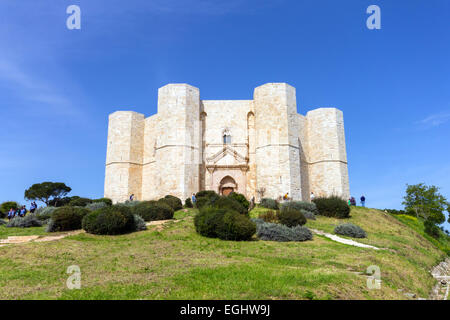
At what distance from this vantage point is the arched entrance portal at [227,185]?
101 feet

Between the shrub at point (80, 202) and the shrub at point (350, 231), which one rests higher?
the shrub at point (80, 202)

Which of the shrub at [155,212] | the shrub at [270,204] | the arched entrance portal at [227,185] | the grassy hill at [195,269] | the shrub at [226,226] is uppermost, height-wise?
the arched entrance portal at [227,185]

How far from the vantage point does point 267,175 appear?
29297mm

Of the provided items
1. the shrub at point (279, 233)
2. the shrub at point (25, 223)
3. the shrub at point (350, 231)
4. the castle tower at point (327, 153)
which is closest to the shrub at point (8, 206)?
the shrub at point (25, 223)

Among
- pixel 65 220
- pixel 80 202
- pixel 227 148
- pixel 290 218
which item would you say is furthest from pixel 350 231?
pixel 80 202

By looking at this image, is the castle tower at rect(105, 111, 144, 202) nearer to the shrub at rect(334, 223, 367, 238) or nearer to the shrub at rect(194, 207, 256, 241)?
the shrub at rect(194, 207, 256, 241)

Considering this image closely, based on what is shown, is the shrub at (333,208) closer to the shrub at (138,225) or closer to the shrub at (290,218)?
the shrub at (290,218)

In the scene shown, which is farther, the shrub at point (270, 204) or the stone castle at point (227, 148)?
the stone castle at point (227, 148)

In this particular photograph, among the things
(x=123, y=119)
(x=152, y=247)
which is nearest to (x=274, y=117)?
(x=123, y=119)

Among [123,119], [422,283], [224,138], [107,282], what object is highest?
[123,119]

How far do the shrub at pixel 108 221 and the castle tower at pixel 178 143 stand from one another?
13.5 m

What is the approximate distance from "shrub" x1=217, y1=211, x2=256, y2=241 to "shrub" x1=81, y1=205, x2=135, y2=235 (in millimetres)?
4251
